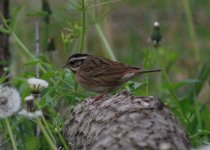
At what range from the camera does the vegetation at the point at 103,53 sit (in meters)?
6.47

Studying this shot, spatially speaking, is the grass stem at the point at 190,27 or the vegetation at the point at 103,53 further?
the grass stem at the point at 190,27

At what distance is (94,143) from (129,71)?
67.9 inches

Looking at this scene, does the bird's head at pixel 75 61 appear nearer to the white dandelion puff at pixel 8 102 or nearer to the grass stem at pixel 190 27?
the white dandelion puff at pixel 8 102

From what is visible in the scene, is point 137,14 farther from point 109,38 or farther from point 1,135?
point 1,135

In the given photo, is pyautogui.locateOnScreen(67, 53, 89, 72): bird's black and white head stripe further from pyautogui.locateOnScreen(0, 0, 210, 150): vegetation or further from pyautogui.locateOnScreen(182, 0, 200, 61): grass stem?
pyautogui.locateOnScreen(182, 0, 200, 61): grass stem

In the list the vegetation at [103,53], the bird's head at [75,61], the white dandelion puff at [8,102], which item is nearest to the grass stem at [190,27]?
the vegetation at [103,53]

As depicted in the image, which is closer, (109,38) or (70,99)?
(70,99)

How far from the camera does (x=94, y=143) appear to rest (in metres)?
5.14

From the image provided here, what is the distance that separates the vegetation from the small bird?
98 millimetres

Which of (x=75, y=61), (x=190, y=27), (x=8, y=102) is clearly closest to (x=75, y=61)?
(x=75, y=61)

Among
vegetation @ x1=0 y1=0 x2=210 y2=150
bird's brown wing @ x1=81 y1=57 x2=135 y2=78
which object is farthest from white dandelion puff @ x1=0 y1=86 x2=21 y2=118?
bird's brown wing @ x1=81 y1=57 x2=135 y2=78

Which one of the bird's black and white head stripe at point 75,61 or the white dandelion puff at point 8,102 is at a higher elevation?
the bird's black and white head stripe at point 75,61

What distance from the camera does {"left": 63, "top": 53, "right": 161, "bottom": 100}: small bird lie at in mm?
6766

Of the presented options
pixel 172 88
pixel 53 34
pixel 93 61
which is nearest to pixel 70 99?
pixel 93 61
